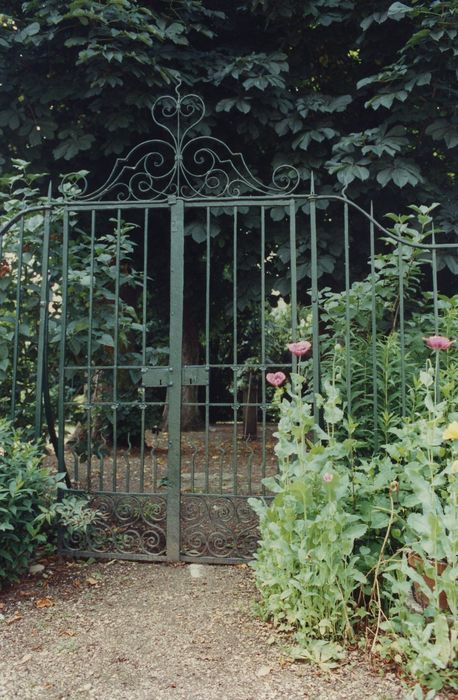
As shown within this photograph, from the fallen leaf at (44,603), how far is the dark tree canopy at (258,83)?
12.9ft

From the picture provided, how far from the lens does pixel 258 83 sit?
5.38 metres

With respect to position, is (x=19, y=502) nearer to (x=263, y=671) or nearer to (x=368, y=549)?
(x=263, y=671)

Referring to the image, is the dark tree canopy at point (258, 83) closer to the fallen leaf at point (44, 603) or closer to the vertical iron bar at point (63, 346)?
the vertical iron bar at point (63, 346)

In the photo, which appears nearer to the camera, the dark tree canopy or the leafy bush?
the leafy bush

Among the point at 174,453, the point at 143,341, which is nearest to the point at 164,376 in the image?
the point at 143,341

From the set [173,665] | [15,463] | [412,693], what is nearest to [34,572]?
[15,463]

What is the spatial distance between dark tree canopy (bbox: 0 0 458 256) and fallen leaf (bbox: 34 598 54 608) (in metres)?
3.93

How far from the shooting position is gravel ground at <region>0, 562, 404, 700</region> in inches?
103

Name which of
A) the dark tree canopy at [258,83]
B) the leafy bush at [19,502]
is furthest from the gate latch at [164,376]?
the dark tree canopy at [258,83]

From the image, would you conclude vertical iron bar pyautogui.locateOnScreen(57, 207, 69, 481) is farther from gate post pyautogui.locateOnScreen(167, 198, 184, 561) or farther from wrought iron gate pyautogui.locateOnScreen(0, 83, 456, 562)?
gate post pyautogui.locateOnScreen(167, 198, 184, 561)

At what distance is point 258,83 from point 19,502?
4.03 meters

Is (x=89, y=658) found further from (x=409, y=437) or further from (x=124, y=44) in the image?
(x=124, y=44)

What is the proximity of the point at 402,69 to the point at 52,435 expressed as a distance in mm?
4274

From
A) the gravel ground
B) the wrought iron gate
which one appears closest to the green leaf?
the wrought iron gate
